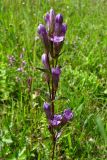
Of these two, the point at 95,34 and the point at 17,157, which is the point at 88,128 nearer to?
the point at 17,157

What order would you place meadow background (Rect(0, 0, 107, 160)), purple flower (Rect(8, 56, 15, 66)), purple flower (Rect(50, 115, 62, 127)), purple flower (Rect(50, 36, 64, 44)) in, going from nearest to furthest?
purple flower (Rect(50, 36, 64, 44)), purple flower (Rect(50, 115, 62, 127)), meadow background (Rect(0, 0, 107, 160)), purple flower (Rect(8, 56, 15, 66))

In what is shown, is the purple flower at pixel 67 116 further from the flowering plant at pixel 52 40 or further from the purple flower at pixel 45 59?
the purple flower at pixel 45 59

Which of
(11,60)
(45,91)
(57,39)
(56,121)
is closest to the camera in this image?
(57,39)

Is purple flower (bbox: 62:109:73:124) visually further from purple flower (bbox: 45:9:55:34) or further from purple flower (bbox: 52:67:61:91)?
purple flower (bbox: 45:9:55:34)

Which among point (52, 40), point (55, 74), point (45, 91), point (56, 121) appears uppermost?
point (52, 40)

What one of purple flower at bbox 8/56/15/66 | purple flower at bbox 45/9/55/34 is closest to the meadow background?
purple flower at bbox 8/56/15/66

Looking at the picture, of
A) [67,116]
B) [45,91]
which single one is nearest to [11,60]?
[45,91]

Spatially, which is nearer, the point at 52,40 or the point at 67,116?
the point at 52,40

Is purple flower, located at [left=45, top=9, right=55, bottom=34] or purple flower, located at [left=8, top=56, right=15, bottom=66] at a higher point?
purple flower, located at [left=45, top=9, right=55, bottom=34]

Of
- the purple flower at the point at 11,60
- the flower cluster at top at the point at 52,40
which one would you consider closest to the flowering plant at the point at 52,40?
the flower cluster at top at the point at 52,40

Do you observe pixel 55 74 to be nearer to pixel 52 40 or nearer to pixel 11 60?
pixel 52 40
